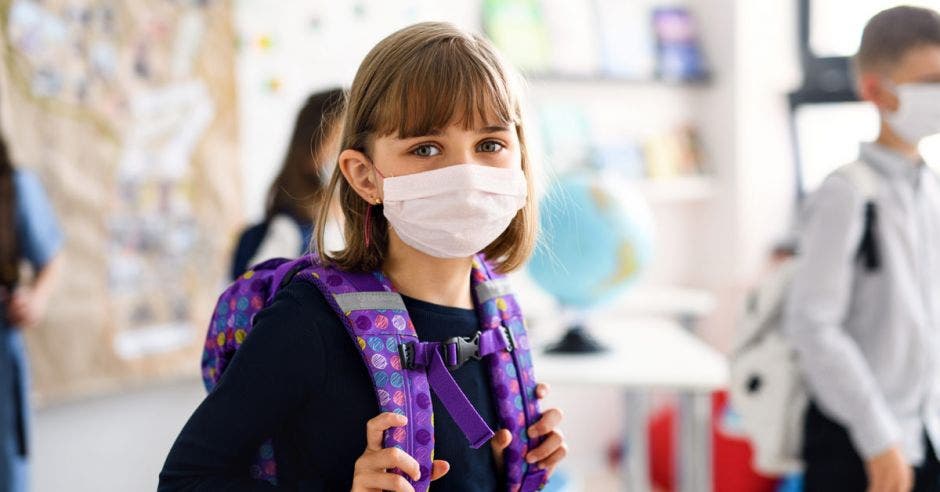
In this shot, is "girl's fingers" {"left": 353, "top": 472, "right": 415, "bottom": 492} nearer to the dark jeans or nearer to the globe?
the dark jeans

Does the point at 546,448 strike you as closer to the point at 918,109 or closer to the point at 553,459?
the point at 553,459

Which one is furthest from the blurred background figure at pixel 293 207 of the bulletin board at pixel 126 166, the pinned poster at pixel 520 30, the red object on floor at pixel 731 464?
the red object on floor at pixel 731 464

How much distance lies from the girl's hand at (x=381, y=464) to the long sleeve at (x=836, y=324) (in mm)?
890

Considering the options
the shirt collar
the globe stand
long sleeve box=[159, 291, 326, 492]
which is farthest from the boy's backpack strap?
the globe stand

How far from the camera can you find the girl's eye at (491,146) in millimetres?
962

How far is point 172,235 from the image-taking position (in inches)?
109

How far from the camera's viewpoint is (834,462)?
4.92ft

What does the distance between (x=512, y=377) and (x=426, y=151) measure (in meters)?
0.29

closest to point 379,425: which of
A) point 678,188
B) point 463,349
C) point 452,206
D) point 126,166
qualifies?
point 463,349

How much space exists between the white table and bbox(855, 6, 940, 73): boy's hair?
835 mm

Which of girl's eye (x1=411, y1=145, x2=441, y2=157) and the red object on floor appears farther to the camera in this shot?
the red object on floor

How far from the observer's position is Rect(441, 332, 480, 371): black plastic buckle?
95cm

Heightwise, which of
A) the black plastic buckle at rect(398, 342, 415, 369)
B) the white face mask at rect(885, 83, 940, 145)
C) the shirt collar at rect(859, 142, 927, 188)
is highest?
the white face mask at rect(885, 83, 940, 145)

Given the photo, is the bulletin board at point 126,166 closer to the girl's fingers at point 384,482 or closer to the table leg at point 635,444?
the table leg at point 635,444
